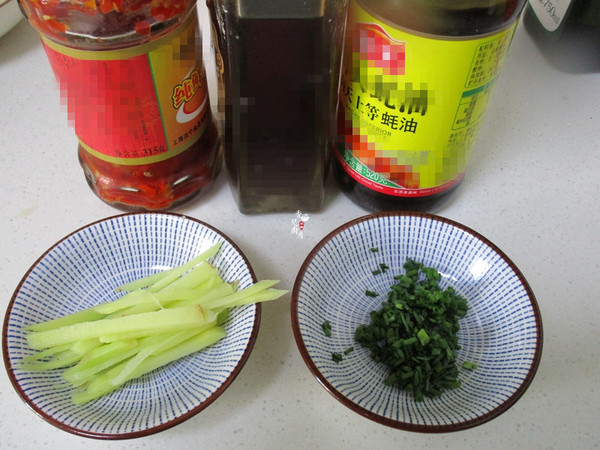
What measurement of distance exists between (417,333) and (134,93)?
0.40m

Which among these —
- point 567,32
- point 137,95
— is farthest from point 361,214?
point 567,32

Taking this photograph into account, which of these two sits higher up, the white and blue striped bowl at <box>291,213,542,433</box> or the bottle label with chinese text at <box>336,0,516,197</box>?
the bottle label with chinese text at <box>336,0,516,197</box>

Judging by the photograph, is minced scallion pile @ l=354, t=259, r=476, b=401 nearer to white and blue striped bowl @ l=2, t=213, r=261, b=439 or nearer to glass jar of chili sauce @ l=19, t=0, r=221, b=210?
white and blue striped bowl @ l=2, t=213, r=261, b=439

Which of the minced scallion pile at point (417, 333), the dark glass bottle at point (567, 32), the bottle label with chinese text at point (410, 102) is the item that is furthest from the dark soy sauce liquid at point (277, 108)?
the dark glass bottle at point (567, 32)

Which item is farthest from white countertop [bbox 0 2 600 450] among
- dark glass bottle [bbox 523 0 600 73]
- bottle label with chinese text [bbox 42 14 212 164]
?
bottle label with chinese text [bbox 42 14 212 164]

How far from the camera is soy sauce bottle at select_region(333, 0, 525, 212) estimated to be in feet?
1.81

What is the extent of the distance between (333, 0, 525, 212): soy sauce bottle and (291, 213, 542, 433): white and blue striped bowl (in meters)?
0.06

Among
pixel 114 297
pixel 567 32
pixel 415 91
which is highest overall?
pixel 415 91

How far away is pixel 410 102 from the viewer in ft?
1.99

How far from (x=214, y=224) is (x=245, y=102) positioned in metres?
0.21

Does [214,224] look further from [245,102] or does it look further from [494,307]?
[494,307]

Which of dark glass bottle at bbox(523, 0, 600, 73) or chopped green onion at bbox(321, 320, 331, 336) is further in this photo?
dark glass bottle at bbox(523, 0, 600, 73)

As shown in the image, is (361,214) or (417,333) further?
(361,214)

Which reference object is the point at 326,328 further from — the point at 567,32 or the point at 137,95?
the point at 567,32
